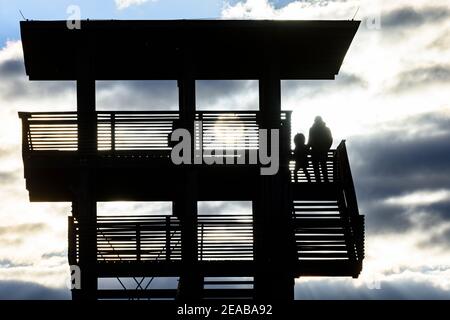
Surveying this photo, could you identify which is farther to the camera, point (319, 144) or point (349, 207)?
point (319, 144)

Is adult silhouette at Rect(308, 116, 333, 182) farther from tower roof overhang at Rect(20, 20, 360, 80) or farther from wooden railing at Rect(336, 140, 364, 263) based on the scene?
tower roof overhang at Rect(20, 20, 360, 80)

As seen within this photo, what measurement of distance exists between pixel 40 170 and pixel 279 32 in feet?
26.7

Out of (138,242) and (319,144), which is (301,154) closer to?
(319,144)

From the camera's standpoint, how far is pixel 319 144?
31.0 metres

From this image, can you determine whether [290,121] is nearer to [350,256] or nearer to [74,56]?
[350,256]

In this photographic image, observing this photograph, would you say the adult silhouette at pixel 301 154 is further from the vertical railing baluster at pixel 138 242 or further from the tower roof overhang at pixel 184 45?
the vertical railing baluster at pixel 138 242

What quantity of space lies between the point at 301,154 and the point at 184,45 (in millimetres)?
4829

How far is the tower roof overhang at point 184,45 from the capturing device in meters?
30.2

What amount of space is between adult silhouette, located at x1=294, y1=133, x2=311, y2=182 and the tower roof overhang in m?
2.23

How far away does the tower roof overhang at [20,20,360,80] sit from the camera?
30.2m

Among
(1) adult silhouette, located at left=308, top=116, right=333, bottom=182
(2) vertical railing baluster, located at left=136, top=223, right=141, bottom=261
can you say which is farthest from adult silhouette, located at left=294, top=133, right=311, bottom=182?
(2) vertical railing baluster, located at left=136, top=223, right=141, bottom=261

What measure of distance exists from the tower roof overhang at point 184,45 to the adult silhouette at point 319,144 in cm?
217

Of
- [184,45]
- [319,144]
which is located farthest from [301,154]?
[184,45]
